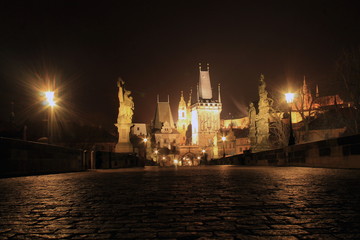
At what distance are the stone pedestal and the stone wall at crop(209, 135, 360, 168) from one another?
10448mm

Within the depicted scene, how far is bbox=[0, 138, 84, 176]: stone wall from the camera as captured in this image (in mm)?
9526

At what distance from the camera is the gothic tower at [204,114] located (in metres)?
134

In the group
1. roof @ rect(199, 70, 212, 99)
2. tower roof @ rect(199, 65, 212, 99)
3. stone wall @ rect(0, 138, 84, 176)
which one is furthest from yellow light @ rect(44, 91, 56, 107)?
roof @ rect(199, 70, 212, 99)

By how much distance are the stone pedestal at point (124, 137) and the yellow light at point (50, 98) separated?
27.7 ft

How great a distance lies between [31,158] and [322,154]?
9.48 metres

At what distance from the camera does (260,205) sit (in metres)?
3.66

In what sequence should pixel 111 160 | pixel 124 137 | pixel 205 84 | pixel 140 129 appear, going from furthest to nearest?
pixel 205 84
pixel 140 129
pixel 124 137
pixel 111 160

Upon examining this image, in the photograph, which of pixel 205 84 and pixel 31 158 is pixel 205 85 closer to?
pixel 205 84

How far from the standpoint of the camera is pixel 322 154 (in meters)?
12.0

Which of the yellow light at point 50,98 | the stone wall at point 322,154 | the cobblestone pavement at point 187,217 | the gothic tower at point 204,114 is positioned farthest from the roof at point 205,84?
the cobblestone pavement at point 187,217

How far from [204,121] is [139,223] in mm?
136255

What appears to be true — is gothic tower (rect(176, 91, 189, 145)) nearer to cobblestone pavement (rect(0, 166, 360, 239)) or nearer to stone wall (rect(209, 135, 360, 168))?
stone wall (rect(209, 135, 360, 168))

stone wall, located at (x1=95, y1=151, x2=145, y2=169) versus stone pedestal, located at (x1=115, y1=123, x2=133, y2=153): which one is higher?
stone pedestal, located at (x1=115, y1=123, x2=133, y2=153)

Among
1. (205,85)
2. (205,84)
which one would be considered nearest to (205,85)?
(205,85)
